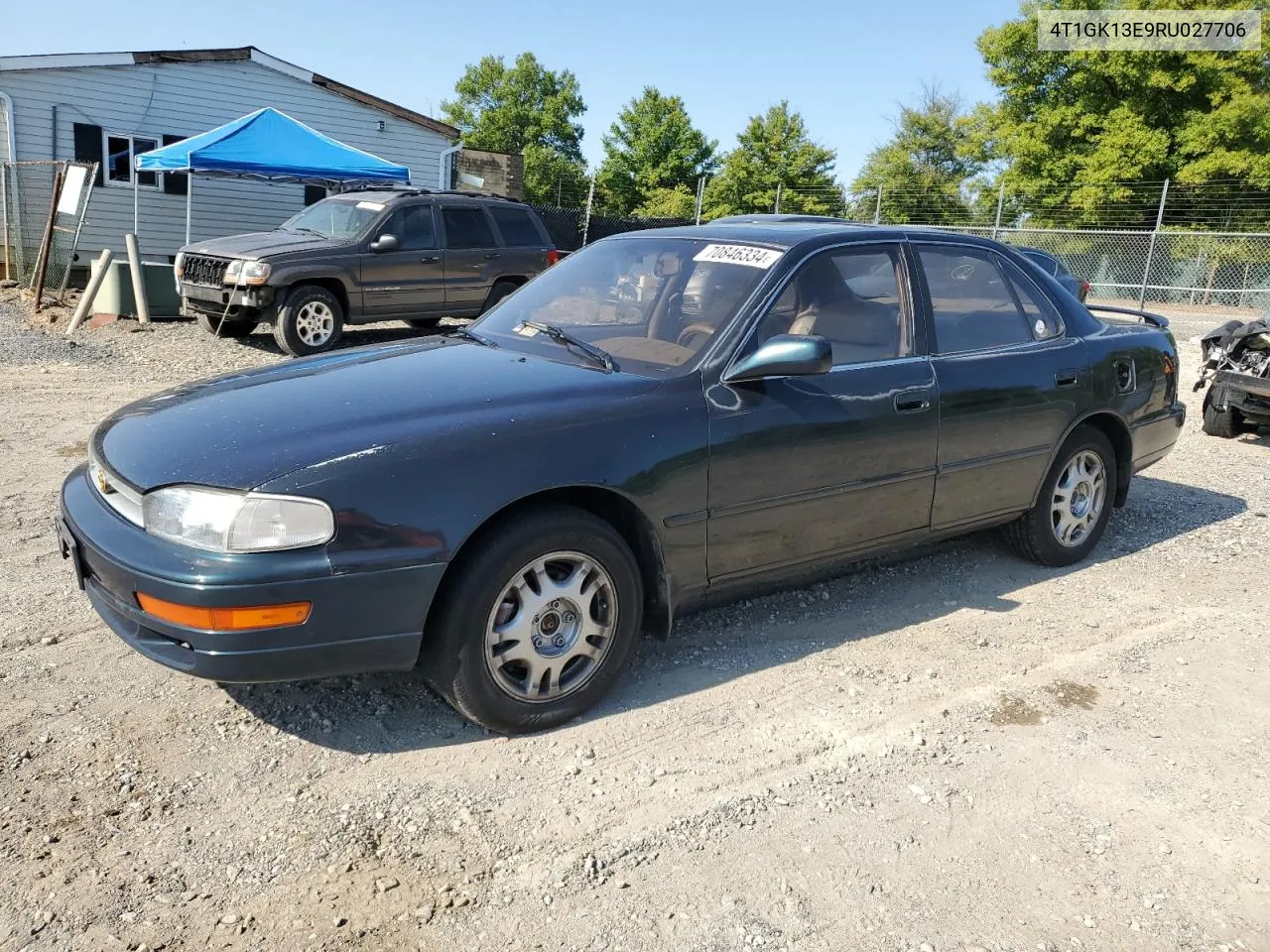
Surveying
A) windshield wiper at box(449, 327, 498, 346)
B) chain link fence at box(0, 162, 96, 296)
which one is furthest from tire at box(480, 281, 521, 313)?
windshield wiper at box(449, 327, 498, 346)

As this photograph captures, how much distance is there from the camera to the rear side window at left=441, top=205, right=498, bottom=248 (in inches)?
493

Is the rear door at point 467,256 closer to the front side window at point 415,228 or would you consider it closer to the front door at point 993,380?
the front side window at point 415,228

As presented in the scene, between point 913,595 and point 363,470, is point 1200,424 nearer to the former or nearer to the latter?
point 913,595

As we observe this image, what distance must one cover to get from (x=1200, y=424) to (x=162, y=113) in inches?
706

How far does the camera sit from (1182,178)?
33.8 metres

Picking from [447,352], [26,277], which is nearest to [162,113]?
[26,277]

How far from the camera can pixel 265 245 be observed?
1144 cm

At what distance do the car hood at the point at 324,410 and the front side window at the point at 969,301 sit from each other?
5.54ft

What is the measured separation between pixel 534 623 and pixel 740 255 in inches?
69.6

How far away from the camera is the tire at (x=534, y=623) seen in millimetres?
3039

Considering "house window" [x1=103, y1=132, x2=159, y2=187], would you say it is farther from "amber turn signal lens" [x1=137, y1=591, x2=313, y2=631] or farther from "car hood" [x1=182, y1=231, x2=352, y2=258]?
"amber turn signal lens" [x1=137, y1=591, x2=313, y2=631]

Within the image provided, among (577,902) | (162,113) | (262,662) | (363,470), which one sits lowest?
(577,902)

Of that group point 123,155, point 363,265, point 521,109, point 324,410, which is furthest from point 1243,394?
A: point 521,109

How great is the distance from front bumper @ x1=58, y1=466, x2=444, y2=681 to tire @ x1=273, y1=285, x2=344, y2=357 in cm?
846
